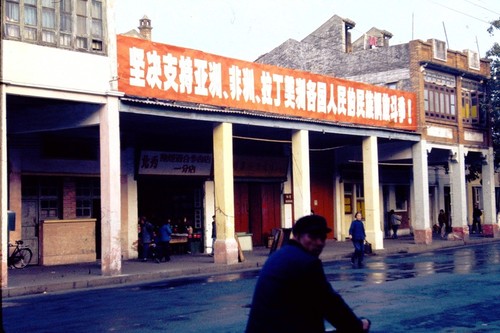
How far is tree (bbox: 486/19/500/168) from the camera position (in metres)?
37.2

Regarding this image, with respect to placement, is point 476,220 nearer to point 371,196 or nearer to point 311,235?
point 371,196

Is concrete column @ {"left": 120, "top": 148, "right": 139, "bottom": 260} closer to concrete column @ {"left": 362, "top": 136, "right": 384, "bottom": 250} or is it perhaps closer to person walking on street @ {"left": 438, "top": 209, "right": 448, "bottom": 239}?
concrete column @ {"left": 362, "top": 136, "right": 384, "bottom": 250}

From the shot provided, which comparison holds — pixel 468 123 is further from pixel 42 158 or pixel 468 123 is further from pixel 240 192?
pixel 42 158

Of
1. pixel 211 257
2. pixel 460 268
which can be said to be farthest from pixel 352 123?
pixel 460 268

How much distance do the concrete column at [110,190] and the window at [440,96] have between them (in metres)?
18.0

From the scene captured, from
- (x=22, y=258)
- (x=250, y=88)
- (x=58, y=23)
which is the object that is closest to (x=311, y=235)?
(x=58, y=23)

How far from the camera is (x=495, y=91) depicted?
37.6 m

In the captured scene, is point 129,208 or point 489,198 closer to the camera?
point 129,208

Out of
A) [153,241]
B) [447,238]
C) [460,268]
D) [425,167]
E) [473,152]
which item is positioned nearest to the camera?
[460,268]

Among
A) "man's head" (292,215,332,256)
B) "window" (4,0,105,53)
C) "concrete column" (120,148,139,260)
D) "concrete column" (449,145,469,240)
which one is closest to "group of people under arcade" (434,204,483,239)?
"concrete column" (449,145,469,240)

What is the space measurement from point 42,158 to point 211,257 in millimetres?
6760

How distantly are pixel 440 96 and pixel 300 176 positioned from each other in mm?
11618

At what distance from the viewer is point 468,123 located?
36500 mm

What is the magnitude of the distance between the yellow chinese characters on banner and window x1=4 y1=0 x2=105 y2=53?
89 cm
